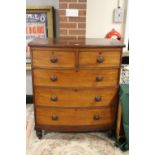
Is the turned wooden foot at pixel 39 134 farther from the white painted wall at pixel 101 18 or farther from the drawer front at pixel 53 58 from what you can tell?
the white painted wall at pixel 101 18

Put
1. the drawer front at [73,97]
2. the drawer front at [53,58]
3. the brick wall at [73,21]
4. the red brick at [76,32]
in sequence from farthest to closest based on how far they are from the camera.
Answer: the red brick at [76,32]
the brick wall at [73,21]
the drawer front at [73,97]
the drawer front at [53,58]

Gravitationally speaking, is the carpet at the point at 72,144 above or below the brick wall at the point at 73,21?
below

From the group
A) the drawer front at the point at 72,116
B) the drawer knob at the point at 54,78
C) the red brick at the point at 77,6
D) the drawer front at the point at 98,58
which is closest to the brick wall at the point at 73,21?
the red brick at the point at 77,6

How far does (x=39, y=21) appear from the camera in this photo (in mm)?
2320

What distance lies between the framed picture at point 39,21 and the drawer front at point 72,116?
2.49 feet

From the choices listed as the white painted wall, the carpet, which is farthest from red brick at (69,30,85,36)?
the carpet

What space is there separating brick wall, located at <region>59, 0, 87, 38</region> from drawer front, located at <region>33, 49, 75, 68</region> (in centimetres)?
49

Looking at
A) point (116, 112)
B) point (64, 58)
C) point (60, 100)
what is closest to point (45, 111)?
point (60, 100)

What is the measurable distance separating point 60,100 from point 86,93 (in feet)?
0.88

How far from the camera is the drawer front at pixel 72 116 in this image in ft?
6.05

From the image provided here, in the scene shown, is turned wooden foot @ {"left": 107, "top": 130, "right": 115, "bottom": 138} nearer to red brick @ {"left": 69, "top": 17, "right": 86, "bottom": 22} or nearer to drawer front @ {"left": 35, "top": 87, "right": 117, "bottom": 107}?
drawer front @ {"left": 35, "top": 87, "right": 117, "bottom": 107}

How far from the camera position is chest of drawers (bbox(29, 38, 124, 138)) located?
5.51ft
